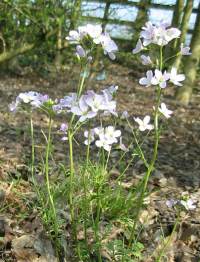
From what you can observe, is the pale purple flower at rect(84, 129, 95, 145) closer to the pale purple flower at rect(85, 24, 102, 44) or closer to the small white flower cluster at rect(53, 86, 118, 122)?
the small white flower cluster at rect(53, 86, 118, 122)

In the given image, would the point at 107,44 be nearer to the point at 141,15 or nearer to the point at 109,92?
the point at 109,92

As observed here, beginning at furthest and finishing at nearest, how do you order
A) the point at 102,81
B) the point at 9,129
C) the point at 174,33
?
the point at 102,81, the point at 9,129, the point at 174,33

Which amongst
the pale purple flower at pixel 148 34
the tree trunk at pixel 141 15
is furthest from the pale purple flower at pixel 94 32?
the tree trunk at pixel 141 15

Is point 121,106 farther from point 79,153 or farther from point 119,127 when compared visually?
point 79,153

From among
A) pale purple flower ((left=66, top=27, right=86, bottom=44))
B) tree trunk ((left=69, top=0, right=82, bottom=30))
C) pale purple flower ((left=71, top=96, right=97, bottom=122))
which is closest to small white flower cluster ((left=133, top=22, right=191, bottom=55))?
pale purple flower ((left=66, top=27, right=86, bottom=44))

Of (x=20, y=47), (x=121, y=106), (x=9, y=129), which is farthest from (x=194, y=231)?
(x=20, y=47)

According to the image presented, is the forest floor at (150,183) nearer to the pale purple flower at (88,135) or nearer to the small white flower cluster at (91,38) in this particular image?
the pale purple flower at (88,135)
